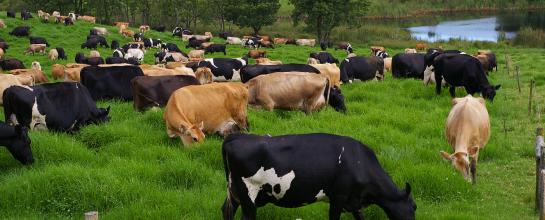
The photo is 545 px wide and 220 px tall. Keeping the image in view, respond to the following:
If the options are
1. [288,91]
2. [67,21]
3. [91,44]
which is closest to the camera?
[288,91]

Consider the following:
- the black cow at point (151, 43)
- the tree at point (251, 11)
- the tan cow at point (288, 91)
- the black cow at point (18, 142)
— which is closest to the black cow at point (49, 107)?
the black cow at point (18, 142)

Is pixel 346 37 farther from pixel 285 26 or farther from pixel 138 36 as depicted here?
pixel 138 36

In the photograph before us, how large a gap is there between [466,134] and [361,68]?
1173 cm

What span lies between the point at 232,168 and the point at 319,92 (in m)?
6.43

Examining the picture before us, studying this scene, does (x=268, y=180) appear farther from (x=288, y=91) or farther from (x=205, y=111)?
(x=288, y=91)

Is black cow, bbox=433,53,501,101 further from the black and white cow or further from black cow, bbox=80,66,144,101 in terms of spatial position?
black cow, bbox=80,66,144,101

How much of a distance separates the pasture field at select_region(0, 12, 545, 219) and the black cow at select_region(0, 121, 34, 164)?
190 millimetres

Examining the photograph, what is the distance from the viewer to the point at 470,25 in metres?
56.7

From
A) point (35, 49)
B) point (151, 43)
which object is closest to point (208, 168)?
point (35, 49)

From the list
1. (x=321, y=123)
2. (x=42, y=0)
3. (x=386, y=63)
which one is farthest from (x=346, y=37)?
(x=321, y=123)

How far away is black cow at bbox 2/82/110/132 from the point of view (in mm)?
8203

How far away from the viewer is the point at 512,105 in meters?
12.1

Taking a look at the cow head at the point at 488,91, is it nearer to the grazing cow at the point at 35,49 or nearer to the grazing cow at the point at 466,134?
the grazing cow at the point at 466,134

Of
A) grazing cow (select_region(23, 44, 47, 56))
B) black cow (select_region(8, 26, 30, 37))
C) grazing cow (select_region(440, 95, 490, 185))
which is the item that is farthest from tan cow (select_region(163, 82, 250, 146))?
black cow (select_region(8, 26, 30, 37))
